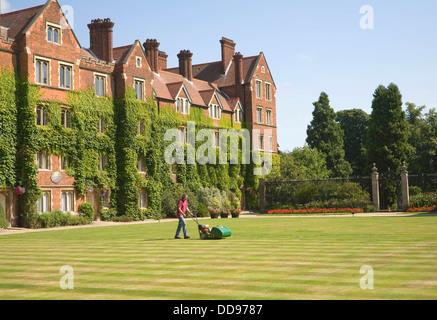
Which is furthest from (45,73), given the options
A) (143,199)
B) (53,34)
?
(143,199)

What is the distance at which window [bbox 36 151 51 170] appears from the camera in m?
36.1

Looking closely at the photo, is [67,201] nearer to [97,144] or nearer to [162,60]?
[97,144]

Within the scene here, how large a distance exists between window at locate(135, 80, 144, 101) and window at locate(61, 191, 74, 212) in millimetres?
10998

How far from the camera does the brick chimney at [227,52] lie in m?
63.1

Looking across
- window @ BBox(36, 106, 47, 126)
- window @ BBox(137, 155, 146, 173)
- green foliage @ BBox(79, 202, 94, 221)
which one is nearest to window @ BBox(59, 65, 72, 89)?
window @ BBox(36, 106, 47, 126)

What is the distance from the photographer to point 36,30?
119 ft

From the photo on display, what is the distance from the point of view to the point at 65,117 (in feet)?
126

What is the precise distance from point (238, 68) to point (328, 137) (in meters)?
24.1

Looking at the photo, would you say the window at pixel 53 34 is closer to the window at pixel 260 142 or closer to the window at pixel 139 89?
the window at pixel 139 89

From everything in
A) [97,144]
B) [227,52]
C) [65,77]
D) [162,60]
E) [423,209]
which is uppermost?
[227,52]

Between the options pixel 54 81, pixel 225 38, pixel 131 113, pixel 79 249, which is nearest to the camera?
pixel 79 249

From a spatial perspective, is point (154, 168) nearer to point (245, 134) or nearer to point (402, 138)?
point (245, 134)
